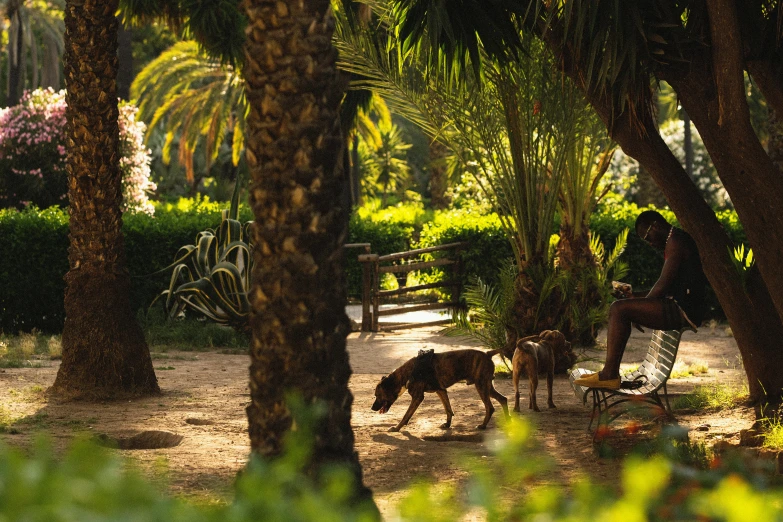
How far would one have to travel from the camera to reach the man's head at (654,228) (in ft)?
24.4

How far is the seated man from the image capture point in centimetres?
701

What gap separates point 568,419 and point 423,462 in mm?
1916

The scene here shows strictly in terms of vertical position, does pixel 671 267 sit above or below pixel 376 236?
below

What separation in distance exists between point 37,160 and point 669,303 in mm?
→ 14271

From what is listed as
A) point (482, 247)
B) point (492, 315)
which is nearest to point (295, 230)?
point (492, 315)

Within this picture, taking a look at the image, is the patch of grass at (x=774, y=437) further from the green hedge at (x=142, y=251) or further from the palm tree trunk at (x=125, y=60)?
the palm tree trunk at (x=125, y=60)

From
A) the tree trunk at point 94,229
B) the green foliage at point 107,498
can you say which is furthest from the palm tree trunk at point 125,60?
the green foliage at point 107,498

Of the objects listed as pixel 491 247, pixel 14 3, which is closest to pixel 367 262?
pixel 491 247

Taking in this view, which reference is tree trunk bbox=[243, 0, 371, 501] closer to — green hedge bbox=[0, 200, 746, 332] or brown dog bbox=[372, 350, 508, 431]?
brown dog bbox=[372, 350, 508, 431]

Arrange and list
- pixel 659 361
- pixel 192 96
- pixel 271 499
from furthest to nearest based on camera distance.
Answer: pixel 192 96, pixel 659 361, pixel 271 499

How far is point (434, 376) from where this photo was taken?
7.47m

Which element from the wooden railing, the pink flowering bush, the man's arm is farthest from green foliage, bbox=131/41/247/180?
the man's arm

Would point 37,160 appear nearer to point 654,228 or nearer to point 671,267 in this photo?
point 654,228

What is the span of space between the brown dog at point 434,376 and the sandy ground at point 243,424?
262mm
